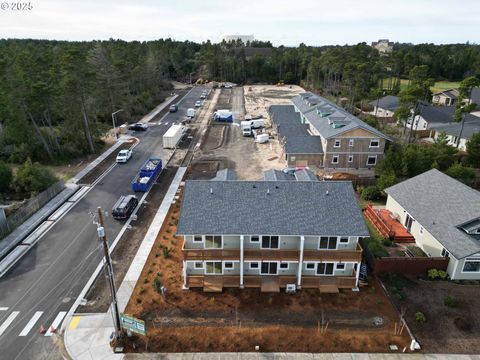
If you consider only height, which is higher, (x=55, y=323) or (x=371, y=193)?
(x=371, y=193)

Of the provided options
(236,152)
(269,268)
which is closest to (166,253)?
(269,268)

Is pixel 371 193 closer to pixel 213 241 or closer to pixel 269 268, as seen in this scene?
pixel 269 268

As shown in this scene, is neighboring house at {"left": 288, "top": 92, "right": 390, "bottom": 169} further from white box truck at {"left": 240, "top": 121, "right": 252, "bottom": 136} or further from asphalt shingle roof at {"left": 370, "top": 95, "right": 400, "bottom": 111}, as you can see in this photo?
asphalt shingle roof at {"left": 370, "top": 95, "right": 400, "bottom": 111}

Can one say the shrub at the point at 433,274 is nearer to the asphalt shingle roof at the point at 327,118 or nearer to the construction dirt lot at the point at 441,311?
the construction dirt lot at the point at 441,311

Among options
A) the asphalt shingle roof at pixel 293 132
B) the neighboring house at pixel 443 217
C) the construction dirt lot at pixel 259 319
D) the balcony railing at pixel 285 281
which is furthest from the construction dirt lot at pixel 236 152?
the construction dirt lot at pixel 259 319

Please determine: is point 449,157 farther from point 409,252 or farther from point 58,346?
point 58,346

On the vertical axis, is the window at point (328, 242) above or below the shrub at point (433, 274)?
above
